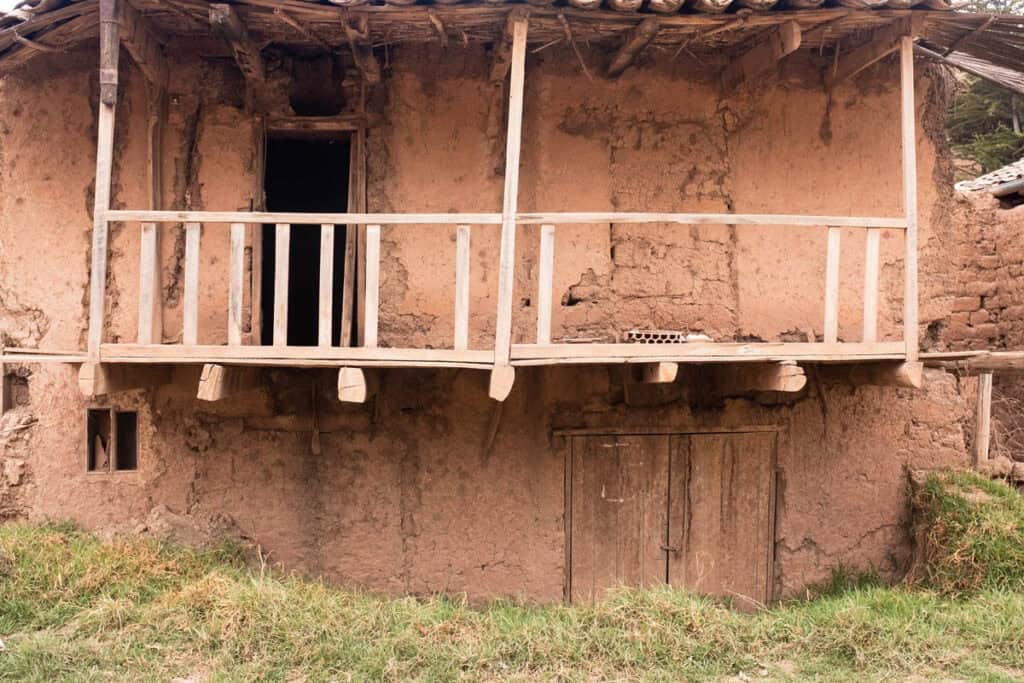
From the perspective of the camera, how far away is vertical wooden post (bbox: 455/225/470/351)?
607 cm

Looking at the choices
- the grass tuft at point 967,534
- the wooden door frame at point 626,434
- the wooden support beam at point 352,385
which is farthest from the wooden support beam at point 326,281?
the grass tuft at point 967,534

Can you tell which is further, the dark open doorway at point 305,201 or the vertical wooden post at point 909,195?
the dark open doorway at point 305,201

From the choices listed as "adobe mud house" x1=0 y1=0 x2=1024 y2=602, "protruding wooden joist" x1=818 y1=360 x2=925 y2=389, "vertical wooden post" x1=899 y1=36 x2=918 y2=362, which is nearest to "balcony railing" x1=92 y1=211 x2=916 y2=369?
"vertical wooden post" x1=899 y1=36 x2=918 y2=362

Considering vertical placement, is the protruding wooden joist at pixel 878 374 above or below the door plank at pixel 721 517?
above

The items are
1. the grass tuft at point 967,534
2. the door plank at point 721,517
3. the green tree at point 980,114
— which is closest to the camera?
the grass tuft at point 967,534

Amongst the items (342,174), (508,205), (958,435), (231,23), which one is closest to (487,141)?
(508,205)

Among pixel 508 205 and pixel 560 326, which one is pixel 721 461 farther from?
pixel 508 205

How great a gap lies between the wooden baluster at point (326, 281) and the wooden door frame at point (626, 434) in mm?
2477

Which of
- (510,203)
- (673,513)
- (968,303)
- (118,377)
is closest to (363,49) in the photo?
(510,203)

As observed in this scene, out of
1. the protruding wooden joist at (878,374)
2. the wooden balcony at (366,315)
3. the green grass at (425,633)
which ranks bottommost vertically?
the green grass at (425,633)

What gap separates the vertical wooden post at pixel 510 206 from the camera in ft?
19.8

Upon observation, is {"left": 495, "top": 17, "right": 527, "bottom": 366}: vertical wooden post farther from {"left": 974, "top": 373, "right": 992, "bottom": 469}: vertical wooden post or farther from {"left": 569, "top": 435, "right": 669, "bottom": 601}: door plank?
A: {"left": 974, "top": 373, "right": 992, "bottom": 469}: vertical wooden post

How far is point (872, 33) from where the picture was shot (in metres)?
7.07

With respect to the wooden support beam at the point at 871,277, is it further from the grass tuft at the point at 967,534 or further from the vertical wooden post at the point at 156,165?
the vertical wooden post at the point at 156,165
